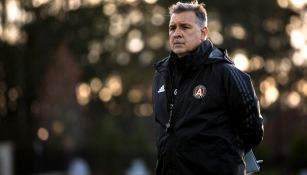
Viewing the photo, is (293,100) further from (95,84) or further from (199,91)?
(199,91)

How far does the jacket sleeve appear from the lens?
15.6ft

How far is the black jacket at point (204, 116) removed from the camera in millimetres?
4664

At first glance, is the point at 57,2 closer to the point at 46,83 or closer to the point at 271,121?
the point at 46,83

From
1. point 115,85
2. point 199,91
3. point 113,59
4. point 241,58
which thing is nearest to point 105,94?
point 115,85

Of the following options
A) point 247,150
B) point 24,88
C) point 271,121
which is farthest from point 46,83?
point 247,150

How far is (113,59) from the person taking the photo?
54.1m

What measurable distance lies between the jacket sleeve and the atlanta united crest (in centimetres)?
14

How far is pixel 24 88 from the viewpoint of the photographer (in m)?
50.7

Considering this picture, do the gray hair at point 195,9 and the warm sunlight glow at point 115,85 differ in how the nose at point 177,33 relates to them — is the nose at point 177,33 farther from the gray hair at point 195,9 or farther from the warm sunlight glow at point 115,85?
the warm sunlight glow at point 115,85

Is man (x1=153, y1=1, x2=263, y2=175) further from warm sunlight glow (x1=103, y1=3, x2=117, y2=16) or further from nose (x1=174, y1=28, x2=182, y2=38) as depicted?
warm sunlight glow (x1=103, y1=3, x2=117, y2=16)

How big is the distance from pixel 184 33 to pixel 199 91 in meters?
0.37

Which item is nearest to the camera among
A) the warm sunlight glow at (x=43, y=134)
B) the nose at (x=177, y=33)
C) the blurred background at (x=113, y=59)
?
the nose at (x=177, y=33)

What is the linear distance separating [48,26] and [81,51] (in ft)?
8.16

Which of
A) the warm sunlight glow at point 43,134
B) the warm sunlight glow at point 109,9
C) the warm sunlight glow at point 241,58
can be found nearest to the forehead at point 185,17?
the warm sunlight glow at point 43,134
